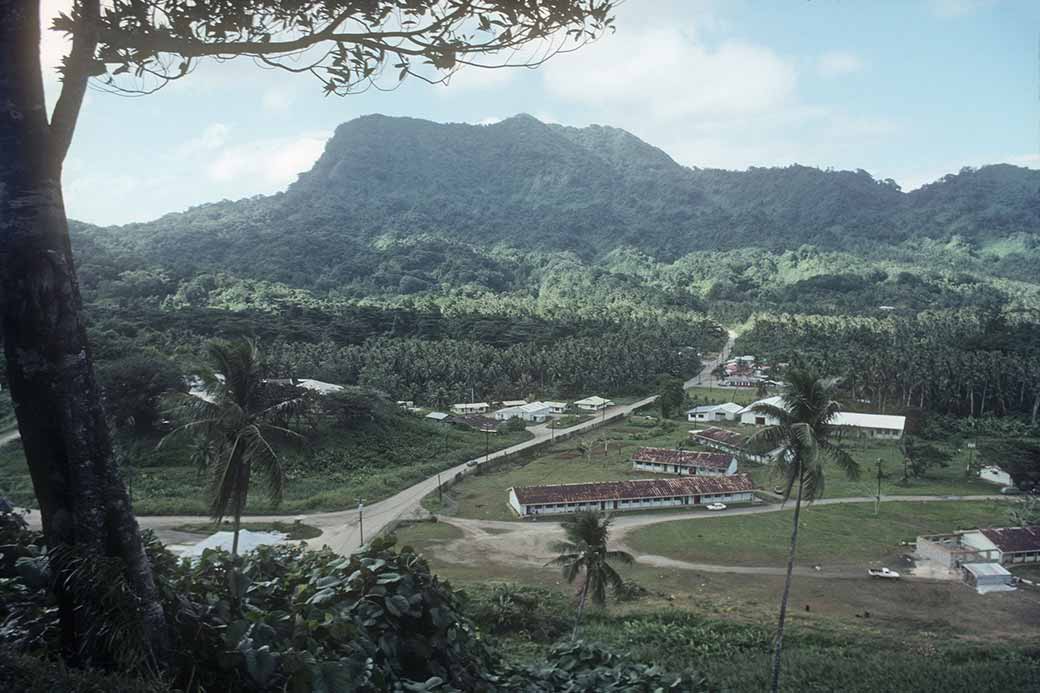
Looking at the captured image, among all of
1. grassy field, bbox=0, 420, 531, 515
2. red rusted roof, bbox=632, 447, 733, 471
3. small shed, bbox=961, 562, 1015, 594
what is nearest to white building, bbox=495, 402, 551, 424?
grassy field, bbox=0, 420, 531, 515

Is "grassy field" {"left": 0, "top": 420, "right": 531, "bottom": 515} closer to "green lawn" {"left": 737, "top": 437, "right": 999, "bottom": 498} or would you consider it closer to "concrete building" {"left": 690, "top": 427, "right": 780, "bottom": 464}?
"concrete building" {"left": 690, "top": 427, "right": 780, "bottom": 464}

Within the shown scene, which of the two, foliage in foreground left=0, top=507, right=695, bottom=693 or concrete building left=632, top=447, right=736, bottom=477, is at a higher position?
foliage in foreground left=0, top=507, right=695, bottom=693

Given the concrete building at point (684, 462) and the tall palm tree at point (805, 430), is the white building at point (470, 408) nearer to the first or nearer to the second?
the concrete building at point (684, 462)

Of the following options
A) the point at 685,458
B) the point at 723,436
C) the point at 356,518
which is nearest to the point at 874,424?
the point at 723,436

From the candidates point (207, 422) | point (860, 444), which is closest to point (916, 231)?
→ point (860, 444)

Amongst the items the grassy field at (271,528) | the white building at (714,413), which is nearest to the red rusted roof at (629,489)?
the grassy field at (271,528)

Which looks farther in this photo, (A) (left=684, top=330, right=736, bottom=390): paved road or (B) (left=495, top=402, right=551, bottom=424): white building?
(A) (left=684, top=330, right=736, bottom=390): paved road
